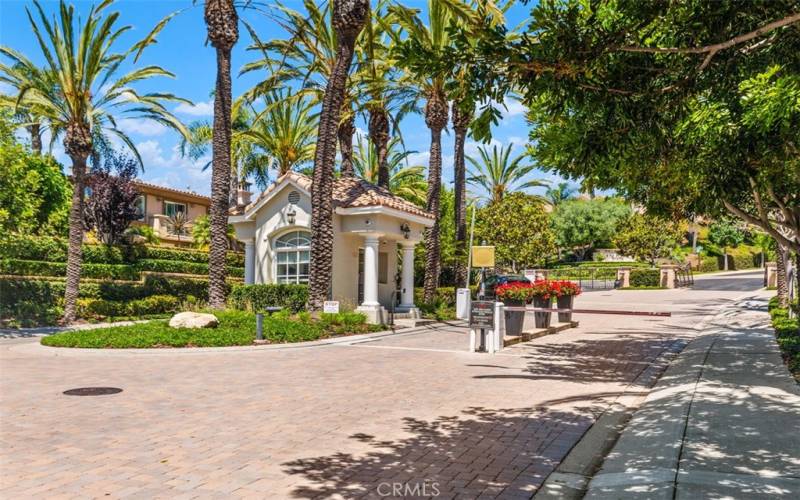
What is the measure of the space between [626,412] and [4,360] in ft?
40.7

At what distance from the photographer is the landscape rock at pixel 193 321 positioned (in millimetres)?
16688

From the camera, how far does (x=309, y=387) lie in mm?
10023

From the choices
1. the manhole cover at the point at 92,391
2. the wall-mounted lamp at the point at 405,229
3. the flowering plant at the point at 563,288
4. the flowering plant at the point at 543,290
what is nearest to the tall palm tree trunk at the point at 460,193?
the wall-mounted lamp at the point at 405,229

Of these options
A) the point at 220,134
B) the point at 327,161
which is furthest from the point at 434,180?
the point at 220,134

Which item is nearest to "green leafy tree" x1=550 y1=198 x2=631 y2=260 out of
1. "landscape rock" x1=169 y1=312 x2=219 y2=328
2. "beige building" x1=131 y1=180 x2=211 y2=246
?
"beige building" x1=131 y1=180 x2=211 y2=246

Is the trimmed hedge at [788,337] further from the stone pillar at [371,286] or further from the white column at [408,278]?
the white column at [408,278]

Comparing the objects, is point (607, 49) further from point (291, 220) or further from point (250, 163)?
point (250, 163)

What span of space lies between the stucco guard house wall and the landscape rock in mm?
5797

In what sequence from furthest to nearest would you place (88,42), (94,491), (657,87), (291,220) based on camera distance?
(291,220) < (88,42) < (657,87) < (94,491)

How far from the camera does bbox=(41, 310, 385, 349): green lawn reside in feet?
49.1

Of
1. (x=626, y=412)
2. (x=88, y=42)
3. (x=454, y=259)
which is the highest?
(x=88, y=42)

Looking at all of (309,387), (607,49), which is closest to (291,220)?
(309,387)

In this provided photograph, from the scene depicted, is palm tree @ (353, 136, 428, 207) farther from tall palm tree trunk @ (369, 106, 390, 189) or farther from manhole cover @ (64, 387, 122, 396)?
manhole cover @ (64, 387, 122, 396)

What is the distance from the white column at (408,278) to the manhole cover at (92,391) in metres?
15.4
